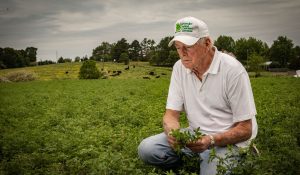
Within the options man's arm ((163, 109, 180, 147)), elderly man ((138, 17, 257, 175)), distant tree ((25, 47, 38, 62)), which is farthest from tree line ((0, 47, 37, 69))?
elderly man ((138, 17, 257, 175))

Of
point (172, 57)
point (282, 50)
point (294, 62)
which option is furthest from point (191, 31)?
point (282, 50)

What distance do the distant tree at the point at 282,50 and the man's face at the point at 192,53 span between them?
100 meters

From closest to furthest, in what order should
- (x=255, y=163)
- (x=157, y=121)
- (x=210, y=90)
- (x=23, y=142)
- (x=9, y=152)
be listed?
(x=255, y=163) < (x=210, y=90) < (x=9, y=152) < (x=23, y=142) < (x=157, y=121)

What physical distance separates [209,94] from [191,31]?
0.78m

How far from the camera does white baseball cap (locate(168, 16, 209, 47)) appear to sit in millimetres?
3553

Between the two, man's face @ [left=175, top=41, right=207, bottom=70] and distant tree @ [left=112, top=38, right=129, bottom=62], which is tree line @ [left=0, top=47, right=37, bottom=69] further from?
man's face @ [left=175, top=41, right=207, bottom=70]

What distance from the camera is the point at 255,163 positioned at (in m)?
3.23

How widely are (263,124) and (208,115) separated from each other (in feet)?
13.5

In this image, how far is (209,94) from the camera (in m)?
3.78

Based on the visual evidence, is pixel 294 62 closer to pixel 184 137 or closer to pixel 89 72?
pixel 89 72

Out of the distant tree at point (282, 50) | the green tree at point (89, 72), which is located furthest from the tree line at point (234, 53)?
the green tree at point (89, 72)

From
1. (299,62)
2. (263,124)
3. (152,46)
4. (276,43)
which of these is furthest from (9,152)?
(152,46)

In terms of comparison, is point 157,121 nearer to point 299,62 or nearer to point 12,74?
point 12,74

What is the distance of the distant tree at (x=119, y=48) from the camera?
131125 mm
